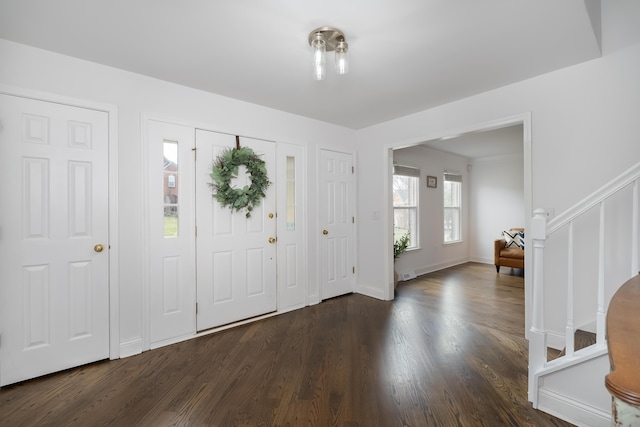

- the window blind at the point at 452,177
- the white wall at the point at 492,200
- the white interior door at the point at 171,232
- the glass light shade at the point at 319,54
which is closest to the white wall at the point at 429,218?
the window blind at the point at 452,177

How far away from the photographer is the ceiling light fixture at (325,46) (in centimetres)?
186

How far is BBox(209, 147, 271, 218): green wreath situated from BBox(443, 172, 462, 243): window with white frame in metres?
4.52

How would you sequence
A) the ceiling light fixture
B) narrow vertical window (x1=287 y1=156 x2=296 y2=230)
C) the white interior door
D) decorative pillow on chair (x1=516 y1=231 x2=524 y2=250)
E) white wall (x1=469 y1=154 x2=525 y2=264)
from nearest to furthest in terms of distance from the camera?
1. the ceiling light fixture
2. the white interior door
3. narrow vertical window (x1=287 y1=156 x2=296 y2=230)
4. decorative pillow on chair (x1=516 y1=231 x2=524 y2=250)
5. white wall (x1=469 y1=154 x2=525 y2=264)

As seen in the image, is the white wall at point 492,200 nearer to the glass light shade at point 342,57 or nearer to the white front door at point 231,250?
the white front door at point 231,250

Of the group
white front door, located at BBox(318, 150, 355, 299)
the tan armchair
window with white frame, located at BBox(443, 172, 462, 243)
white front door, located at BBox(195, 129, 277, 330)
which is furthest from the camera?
window with white frame, located at BBox(443, 172, 462, 243)

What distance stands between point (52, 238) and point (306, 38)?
235 cm

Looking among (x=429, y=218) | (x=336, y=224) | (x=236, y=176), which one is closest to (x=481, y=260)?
(x=429, y=218)

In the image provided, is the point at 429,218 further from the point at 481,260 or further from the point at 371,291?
the point at 371,291

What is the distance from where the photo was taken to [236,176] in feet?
9.87

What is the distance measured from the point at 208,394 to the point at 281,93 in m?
2.62

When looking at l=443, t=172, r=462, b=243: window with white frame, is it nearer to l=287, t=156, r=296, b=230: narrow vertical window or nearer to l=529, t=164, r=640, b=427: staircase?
l=529, t=164, r=640, b=427: staircase

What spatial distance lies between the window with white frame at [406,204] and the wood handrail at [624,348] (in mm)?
4162

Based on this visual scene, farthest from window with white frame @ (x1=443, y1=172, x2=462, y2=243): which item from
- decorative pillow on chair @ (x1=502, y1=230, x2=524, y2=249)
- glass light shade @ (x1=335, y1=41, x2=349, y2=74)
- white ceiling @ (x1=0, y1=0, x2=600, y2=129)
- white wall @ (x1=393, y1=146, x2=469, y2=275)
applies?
glass light shade @ (x1=335, y1=41, x2=349, y2=74)

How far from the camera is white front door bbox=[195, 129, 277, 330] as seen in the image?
2.83 m
